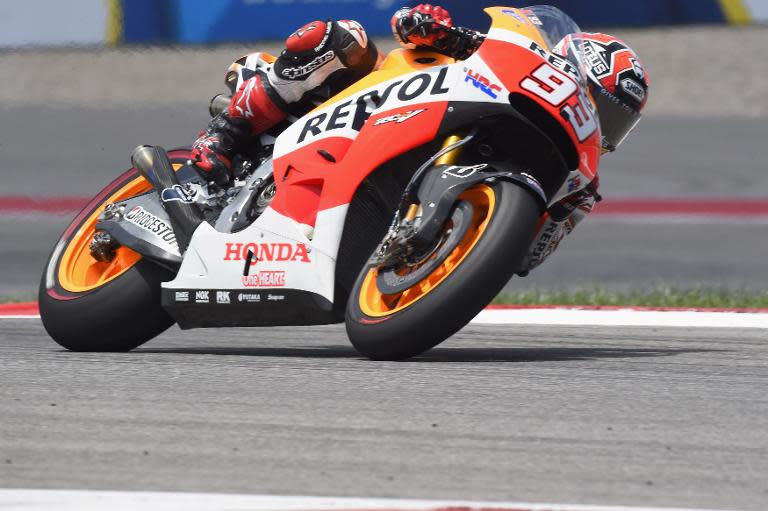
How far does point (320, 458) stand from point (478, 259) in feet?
4.68

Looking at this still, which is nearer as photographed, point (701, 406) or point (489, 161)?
point (701, 406)

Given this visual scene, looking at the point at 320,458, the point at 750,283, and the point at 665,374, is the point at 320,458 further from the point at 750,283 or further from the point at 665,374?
the point at 750,283

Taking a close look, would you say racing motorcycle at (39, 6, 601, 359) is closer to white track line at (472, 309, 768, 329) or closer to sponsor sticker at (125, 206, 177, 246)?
sponsor sticker at (125, 206, 177, 246)

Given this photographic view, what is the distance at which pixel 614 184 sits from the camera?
11.8 m

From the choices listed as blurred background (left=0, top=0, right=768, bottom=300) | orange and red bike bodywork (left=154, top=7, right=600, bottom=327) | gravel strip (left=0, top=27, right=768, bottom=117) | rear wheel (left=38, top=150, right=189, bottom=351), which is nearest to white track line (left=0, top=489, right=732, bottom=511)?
orange and red bike bodywork (left=154, top=7, right=600, bottom=327)

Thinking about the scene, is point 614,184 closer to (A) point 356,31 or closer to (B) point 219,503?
(A) point 356,31

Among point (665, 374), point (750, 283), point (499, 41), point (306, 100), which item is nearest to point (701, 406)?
point (665, 374)

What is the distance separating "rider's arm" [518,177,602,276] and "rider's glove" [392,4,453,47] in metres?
0.69

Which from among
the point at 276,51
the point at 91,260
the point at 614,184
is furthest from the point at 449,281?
the point at 276,51

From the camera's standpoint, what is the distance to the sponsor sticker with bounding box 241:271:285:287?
5129mm

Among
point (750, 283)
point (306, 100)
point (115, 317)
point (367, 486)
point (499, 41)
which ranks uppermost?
point (367, 486)

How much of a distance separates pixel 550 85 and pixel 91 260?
1.95 metres

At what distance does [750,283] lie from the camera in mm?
8727

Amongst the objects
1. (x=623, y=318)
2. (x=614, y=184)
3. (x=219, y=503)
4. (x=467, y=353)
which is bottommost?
(x=614, y=184)
